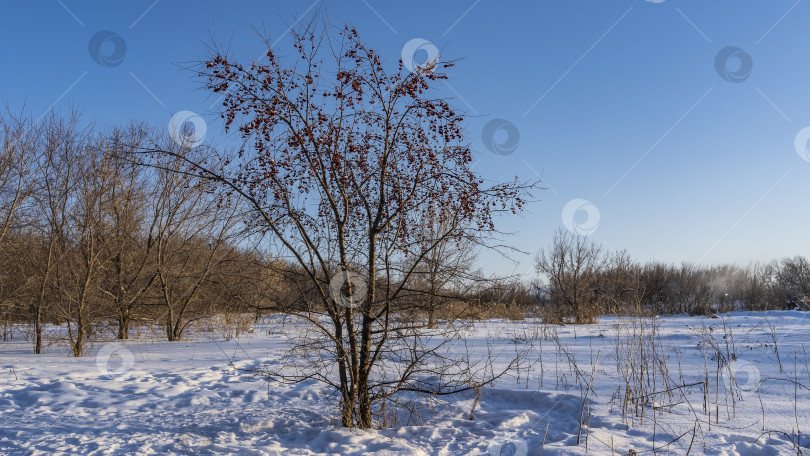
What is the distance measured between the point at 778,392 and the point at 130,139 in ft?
46.4

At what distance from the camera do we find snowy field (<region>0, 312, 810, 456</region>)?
4.18 meters

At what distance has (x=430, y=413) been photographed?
5602 millimetres

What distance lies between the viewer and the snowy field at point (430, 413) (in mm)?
4184

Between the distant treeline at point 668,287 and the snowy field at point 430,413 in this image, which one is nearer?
the snowy field at point 430,413

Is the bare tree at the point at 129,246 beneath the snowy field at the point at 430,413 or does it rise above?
above

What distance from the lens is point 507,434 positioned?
183 inches

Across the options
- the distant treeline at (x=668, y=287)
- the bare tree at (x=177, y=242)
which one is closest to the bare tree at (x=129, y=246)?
the bare tree at (x=177, y=242)

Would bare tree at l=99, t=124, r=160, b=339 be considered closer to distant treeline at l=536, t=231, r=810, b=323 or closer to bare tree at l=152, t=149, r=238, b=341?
bare tree at l=152, t=149, r=238, b=341

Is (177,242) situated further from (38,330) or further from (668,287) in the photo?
(668,287)

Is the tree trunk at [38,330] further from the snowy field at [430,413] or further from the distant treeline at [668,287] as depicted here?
the distant treeline at [668,287]


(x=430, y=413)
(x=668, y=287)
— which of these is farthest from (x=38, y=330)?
(x=668, y=287)

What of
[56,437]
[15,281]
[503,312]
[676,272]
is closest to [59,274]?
[15,281]

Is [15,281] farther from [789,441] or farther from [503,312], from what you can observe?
[503,312]

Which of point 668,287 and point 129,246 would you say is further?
point 668,287
